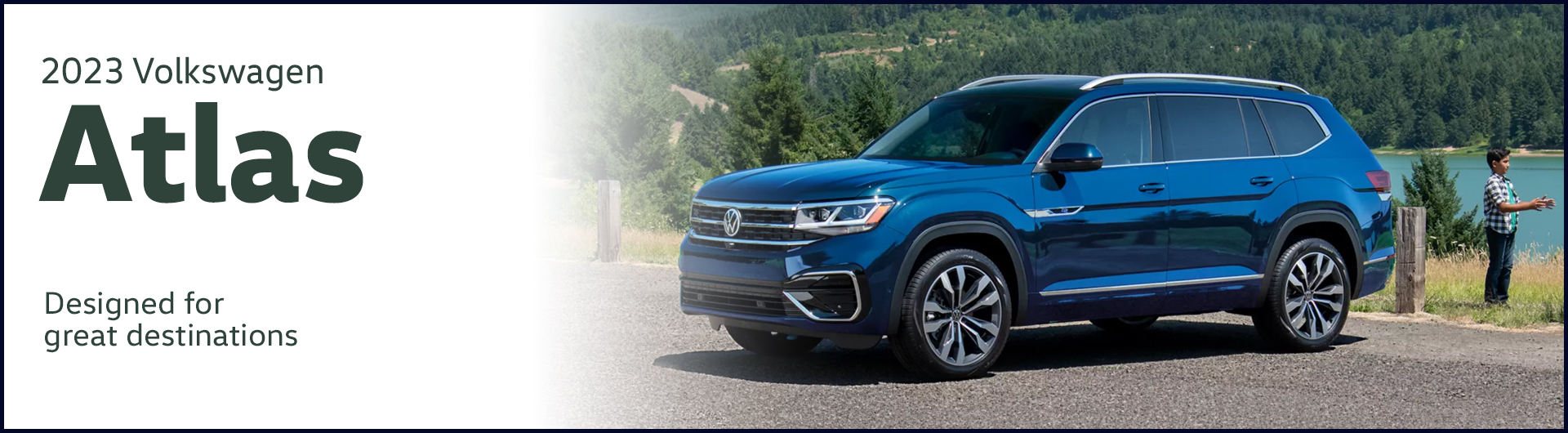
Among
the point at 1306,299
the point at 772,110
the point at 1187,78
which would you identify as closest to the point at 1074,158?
the point at 1187,78

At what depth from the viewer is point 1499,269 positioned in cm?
1346

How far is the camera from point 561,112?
340ft

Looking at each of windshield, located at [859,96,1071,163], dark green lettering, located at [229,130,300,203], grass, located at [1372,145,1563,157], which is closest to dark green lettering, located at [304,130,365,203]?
dark green lettering, located at [229,130,300,203]

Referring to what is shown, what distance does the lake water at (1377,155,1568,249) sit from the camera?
75588 mm

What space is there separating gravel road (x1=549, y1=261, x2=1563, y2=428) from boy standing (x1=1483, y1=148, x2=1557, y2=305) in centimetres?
209

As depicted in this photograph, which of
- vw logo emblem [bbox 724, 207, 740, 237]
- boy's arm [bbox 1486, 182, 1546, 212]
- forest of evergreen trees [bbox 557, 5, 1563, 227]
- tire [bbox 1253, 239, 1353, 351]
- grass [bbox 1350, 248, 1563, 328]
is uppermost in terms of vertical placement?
forest of evergreen trees [bbox 557, 5, 1563, 227]

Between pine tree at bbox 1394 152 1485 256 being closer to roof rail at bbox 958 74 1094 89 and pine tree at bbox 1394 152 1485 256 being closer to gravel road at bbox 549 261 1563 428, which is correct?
gravel road at bbox 549 261 1563 428

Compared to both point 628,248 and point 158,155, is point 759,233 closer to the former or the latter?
point 158,155

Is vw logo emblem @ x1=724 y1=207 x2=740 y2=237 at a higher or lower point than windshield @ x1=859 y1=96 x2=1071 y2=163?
lower

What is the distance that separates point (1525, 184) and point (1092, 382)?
330 ft

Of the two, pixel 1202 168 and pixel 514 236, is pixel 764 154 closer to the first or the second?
pixel 514 236

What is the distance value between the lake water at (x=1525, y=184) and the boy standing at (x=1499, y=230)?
41734 mm

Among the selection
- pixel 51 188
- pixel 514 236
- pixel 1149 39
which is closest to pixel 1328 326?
pixel 51 188

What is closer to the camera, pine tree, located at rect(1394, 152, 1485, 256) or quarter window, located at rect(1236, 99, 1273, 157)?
quarter window, located at rect(1236, 99, 1273, 157)
